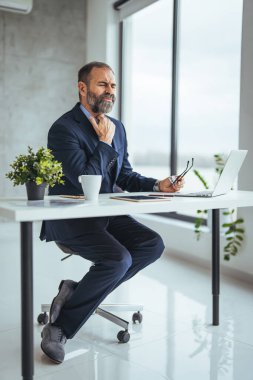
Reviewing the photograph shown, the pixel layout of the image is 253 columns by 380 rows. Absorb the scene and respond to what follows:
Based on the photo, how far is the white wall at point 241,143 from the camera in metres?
3.21

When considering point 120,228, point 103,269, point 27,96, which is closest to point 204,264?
point 120,228

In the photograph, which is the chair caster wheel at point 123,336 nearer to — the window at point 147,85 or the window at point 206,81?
the window at point 206,81

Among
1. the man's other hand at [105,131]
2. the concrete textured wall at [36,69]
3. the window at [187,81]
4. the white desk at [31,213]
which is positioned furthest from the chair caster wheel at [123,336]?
the concrete textured wall at [36,69]

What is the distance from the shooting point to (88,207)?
156 cm

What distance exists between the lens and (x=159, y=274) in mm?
3594

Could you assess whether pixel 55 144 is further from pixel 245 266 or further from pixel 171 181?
pixel 245 266

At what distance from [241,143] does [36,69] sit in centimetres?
281

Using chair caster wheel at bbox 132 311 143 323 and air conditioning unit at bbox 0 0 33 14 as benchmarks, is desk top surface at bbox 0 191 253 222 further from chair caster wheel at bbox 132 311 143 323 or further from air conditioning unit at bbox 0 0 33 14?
air conditioning unit at bbox 0 0 33 14

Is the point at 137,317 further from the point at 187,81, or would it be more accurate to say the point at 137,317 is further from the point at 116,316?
the point at 187,81

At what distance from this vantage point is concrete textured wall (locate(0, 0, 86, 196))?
5.08 meters

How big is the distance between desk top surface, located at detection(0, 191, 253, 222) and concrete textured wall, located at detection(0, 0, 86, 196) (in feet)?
11.5

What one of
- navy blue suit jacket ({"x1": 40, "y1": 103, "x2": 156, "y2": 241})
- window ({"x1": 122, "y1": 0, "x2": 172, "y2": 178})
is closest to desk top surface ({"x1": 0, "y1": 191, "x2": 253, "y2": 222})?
navy blue suit jacket ({"x1": 40, "y1": 103, "x2": 156, "y2": 241})

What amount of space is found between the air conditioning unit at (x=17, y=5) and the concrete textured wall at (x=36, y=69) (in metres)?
0.26

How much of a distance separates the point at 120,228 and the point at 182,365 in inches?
27.8
